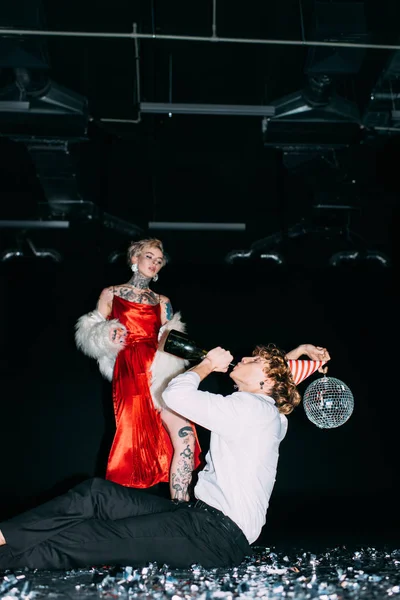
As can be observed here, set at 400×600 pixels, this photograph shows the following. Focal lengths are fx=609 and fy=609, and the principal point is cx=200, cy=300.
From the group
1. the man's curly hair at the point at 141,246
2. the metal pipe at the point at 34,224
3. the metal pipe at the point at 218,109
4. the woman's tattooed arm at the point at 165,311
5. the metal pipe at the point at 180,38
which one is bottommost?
the woman's tattooed arm at the point at 165,311

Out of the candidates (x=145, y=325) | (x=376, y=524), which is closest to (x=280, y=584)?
(x=145, y=325)

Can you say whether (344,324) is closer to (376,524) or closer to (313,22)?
(376,524)

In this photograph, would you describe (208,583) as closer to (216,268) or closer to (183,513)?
(183,513)

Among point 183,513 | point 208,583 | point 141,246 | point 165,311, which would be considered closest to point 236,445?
point 183,513

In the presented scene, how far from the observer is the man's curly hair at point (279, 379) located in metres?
2.17

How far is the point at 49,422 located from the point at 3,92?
212cm

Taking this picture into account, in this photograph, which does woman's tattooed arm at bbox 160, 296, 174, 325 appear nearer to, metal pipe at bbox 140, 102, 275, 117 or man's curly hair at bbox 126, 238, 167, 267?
man's curly hair at bbox 126, 238, 167, 267

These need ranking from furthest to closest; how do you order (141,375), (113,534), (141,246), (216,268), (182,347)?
1. (216,268)
2. (141,246)
3. (141,375)
4. (182,347)
5. (113,534)

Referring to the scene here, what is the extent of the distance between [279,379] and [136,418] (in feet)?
3.78

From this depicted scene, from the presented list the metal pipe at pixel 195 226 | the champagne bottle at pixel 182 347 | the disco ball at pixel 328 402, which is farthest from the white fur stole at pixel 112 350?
the metal pipe at pixel 195 226

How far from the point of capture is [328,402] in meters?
2.57

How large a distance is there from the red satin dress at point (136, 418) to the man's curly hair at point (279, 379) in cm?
102

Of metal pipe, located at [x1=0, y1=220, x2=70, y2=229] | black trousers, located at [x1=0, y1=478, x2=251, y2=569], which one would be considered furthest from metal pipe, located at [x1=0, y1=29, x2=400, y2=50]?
black trousers, located at [x1=0, y1=478, x2=251, y2=569]

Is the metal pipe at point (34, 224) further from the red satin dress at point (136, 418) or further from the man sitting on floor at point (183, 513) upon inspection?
the man sitting on floor at point (183, 513)
